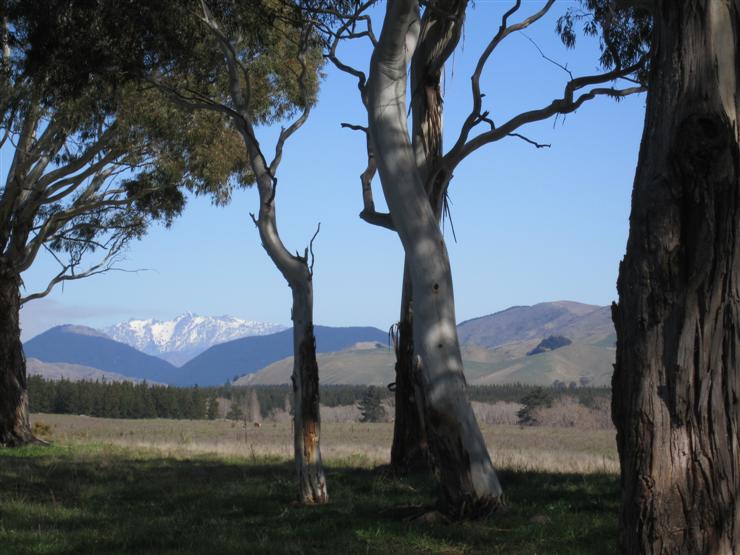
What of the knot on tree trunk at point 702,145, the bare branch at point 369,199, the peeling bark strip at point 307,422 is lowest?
the peeling bark strip at point 307,422

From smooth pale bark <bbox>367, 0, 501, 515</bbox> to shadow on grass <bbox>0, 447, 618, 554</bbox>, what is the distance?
440 mm

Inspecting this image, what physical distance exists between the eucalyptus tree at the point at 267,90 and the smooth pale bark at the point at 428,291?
163 cm

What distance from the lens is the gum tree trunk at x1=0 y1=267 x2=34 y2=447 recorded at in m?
18.7

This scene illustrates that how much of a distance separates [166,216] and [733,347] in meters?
19.7

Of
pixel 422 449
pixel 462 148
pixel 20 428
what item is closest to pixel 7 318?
pixel 20 428

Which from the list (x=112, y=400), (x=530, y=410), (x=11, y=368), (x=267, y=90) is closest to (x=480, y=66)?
(x=267, y=90)

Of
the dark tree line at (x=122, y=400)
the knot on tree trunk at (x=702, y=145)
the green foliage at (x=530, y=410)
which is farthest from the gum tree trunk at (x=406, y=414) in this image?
the green foliage at (x=530, y=410)

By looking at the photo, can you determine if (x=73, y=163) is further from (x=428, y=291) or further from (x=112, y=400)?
(x=112, y=400)

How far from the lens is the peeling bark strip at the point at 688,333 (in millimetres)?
4395

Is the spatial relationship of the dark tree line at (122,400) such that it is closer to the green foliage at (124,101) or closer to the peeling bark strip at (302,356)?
the green foliage at (124,101)

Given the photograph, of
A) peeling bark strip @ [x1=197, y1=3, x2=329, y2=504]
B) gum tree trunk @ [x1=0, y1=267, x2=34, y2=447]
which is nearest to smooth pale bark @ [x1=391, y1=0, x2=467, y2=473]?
peeling bark strip @ [x1=197, y1=3, x2=329, y2=504]

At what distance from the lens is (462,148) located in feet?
33.0

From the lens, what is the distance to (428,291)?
8.23 metres

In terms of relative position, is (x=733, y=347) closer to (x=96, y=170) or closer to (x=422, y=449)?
(x=422, y=449)
